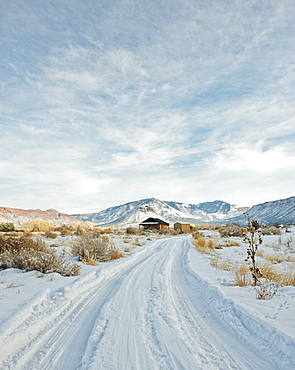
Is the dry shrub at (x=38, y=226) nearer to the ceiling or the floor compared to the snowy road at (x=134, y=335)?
nearer to the ceiling

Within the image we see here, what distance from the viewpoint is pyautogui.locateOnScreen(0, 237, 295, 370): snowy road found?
2875 mm

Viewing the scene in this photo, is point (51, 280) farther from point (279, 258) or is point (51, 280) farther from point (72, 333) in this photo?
point (279, 258)

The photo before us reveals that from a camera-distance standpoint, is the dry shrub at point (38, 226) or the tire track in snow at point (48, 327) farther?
the dry shrub at point (38, 226)

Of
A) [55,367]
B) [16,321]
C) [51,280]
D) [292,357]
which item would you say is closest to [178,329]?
[292,357]

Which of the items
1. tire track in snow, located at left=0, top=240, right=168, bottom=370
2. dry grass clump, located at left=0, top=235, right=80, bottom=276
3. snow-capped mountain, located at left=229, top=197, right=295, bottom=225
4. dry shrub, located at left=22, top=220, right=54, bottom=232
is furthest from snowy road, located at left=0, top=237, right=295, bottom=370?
snow-capped mountain, located at left=229, top=197, right=295, bottom=225

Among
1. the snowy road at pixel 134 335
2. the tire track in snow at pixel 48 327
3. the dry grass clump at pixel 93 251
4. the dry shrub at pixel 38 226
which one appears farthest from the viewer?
the dry shrub at pixel 38 226

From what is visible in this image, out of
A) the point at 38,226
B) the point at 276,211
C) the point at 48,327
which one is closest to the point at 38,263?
the point at 48,327

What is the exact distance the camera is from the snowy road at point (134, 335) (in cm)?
288

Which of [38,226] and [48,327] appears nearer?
[48,327]

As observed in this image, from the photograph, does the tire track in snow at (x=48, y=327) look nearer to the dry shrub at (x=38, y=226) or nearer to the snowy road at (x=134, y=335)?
the snowy road at (x=134, y=335)

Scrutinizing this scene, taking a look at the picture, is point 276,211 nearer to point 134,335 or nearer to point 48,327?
point 134,335

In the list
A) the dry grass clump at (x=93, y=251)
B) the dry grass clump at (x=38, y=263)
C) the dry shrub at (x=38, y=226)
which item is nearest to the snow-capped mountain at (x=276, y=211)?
the dry shrub at (x=38, y=226)

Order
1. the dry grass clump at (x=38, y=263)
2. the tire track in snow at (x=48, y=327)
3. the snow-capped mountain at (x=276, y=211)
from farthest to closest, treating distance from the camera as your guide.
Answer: the snow-capped mountain at (x=276, y=211), the dry grass clump at (x=38, y=263), the tire track in snow at (x=48, y=327)

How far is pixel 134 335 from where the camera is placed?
3.54m
